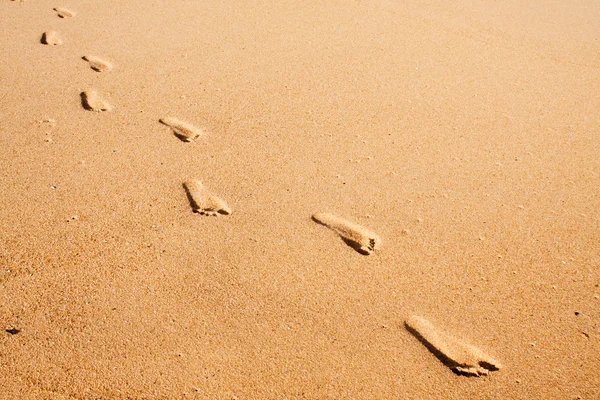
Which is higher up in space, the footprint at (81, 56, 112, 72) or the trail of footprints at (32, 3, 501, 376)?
the footprint at (81, 56, 112, 72)

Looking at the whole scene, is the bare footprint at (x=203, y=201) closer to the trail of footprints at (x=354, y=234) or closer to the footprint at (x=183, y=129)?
the trail of footprints at (x=354, y=234)

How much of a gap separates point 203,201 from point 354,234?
57 cm

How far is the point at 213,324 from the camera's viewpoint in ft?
5.35

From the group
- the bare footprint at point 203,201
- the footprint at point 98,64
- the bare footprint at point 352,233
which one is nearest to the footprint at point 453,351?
the bare footprint at point 352,233

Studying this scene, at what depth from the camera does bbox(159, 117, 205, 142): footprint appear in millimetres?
2402

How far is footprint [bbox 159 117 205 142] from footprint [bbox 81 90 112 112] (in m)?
0.30

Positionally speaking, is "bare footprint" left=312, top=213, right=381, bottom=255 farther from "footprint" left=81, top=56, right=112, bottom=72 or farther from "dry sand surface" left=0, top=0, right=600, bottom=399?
"footprint" left=81, top=56, right=112, bottom=72

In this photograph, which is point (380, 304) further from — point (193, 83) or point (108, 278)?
point (193, 83)

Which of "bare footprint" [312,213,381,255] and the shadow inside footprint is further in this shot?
"bare footprint" [312,213,381,255]

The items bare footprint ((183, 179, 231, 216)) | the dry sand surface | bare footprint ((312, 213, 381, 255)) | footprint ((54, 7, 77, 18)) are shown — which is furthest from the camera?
footprint ((54, 7, 77, 18))

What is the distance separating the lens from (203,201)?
6.79 ft

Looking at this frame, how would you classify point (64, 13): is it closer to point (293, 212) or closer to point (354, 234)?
point (293, 212)

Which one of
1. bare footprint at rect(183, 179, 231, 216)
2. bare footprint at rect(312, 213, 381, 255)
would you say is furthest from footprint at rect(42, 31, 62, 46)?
bare footprint at rect(312, 213, 381, 255)

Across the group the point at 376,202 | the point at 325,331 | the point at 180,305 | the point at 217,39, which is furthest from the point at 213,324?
the point at 217,39
